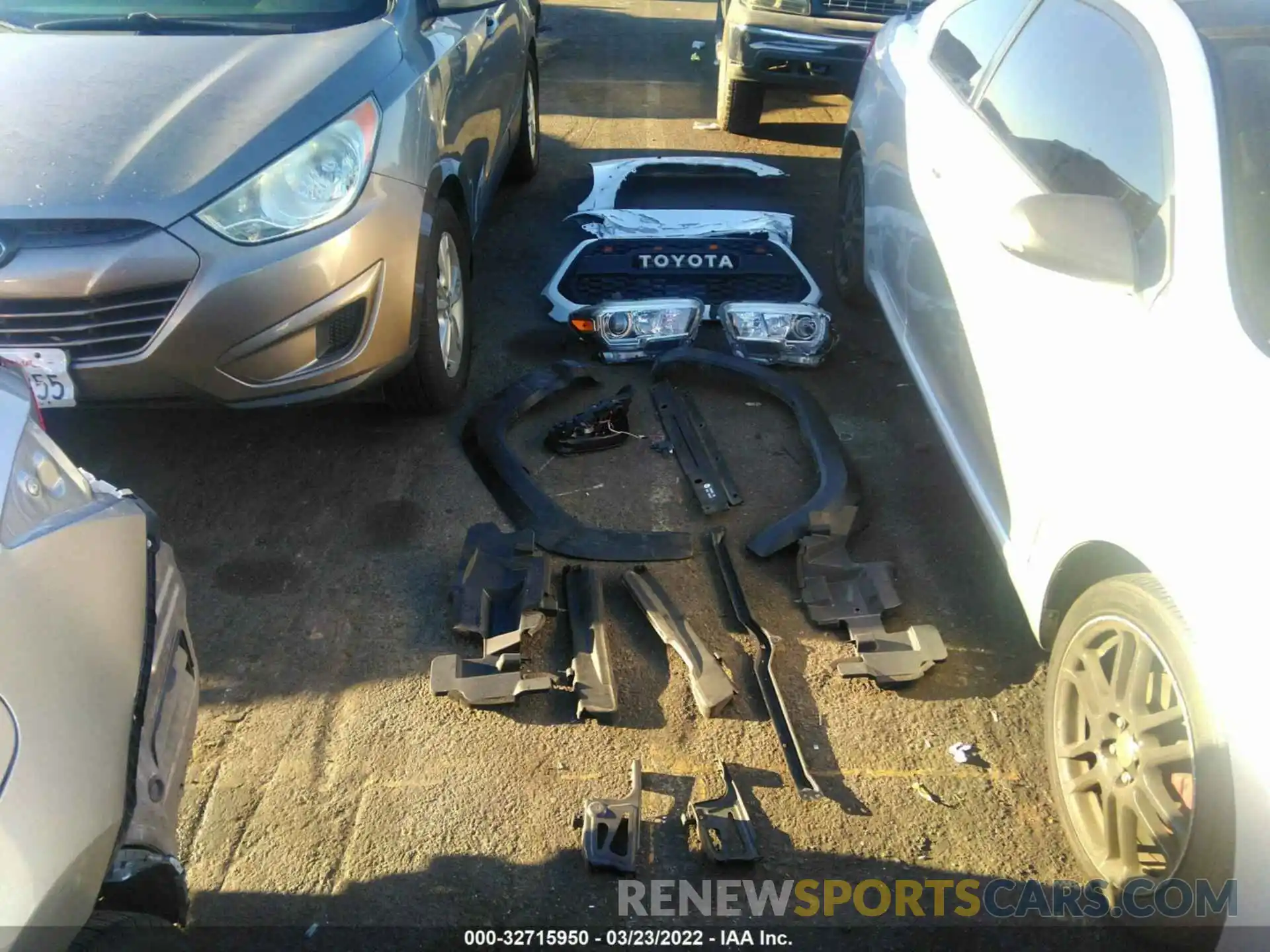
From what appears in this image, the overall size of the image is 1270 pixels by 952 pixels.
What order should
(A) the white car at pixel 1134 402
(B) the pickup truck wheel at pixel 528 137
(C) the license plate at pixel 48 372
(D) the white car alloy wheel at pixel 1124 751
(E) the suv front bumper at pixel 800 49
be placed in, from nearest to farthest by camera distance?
(A) the white car at pixel 1134 402, (D) the white car alloy wheel at pixel 1124 751, (C) the license plate at pixel 48 372, (B) the pickup truck wheel at pixel 528 137, (E) the suv front bumper at pixel 800 49

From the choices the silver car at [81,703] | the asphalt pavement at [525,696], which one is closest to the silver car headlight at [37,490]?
the silver car at [81,703]

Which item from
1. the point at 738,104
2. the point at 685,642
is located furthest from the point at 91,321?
the point at 738,104

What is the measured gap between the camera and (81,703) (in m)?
1.54

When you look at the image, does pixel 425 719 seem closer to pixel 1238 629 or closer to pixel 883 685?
pixel 883 685

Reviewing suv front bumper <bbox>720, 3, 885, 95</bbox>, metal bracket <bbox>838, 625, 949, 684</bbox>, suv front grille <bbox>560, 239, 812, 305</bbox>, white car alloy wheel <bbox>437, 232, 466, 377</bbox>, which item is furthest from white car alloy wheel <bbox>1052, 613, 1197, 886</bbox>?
suv front bumper <bbox>720, 3, 885, 95</bbox>

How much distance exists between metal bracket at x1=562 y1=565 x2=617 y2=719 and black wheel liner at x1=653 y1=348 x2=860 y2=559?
0.57 metres

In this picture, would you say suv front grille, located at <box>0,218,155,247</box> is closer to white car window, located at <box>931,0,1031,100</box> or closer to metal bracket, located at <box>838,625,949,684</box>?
metal bracket, located at <box>838,625,949,684</box>

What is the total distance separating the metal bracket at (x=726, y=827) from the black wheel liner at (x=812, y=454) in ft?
3.30

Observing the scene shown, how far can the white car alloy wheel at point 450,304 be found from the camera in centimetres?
387

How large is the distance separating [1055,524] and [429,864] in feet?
5.31

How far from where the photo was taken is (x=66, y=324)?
294 centimetres

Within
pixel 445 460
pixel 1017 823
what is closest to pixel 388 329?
pixel 445 460

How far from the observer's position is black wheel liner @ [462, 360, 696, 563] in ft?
11.0

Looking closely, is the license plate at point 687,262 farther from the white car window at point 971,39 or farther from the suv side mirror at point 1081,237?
the suv side mirror at point 1081,237
